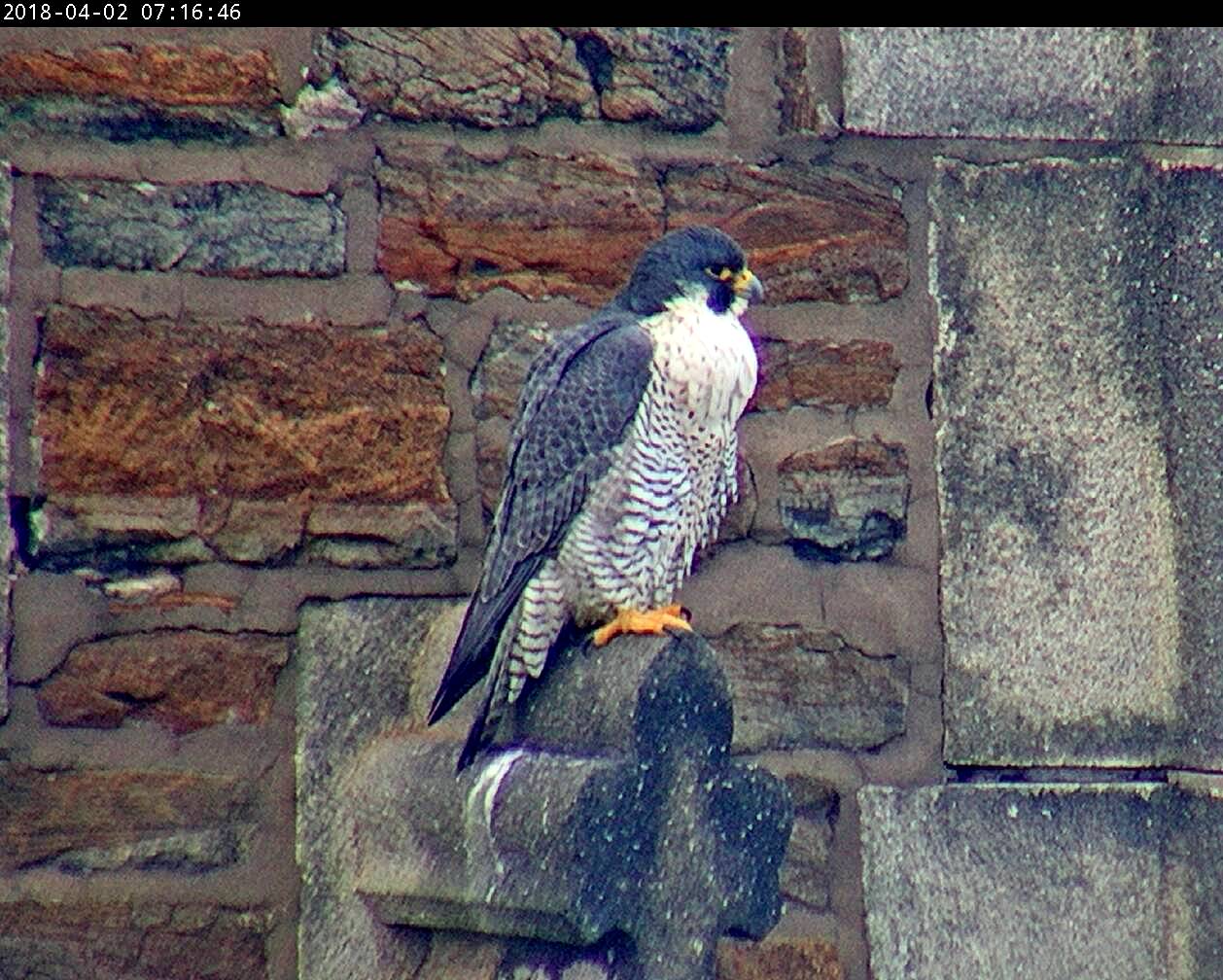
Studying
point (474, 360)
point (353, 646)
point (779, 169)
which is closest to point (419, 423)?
point (474, 360)

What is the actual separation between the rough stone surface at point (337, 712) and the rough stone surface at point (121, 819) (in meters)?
0.10

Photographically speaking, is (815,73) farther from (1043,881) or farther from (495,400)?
(1043,881)

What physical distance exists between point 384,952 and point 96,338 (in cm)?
88

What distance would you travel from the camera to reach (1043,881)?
122 inches

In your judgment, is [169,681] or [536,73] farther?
[536,73]

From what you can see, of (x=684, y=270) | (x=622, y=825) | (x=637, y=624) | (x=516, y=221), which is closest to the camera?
(x=622, y=825)

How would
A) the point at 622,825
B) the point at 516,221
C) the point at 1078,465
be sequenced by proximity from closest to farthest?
the point at 622,825
the point at 516,221
the point at 1078,465

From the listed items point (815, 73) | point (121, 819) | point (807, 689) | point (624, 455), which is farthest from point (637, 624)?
point (815, 73)

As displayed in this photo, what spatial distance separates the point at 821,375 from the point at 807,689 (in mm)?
439

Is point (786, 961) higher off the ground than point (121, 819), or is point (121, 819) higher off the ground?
point (121, 819)

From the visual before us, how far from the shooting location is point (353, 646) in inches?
115

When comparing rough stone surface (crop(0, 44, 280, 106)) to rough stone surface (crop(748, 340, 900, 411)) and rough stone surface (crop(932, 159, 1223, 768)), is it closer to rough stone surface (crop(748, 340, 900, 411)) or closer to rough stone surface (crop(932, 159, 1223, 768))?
rough stone surface (crop(748, 340, 900, 411))

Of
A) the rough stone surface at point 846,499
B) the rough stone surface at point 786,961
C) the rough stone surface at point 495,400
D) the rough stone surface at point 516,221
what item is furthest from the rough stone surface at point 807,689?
the rough stone surface at point 516,221

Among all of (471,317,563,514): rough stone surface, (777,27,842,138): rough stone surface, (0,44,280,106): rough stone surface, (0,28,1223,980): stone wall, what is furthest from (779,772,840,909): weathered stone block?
(0,44,280,106): rough stone surface
